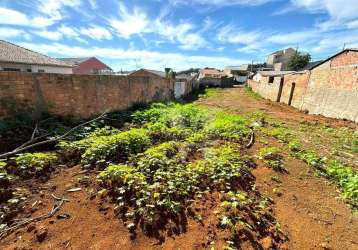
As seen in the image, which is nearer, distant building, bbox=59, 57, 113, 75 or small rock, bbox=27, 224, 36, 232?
small rock, bbox=27, 224, 36, 232

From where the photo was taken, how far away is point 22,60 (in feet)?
46.6

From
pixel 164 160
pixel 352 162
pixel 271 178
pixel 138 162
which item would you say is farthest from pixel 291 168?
pixel 138 162

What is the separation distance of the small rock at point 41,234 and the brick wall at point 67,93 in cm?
401

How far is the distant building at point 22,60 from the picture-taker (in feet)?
44.3

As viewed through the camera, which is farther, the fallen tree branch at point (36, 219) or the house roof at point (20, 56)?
the house roof at point (20, 56)

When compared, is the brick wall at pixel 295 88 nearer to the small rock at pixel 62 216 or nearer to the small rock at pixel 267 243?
the small rock at pixel 267 243

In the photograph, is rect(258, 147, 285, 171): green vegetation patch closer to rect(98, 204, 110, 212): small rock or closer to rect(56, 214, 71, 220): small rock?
rect(98, 204, 110, 212): small rock

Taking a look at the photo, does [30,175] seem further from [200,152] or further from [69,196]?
[200,152]

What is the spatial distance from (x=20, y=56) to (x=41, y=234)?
1756cm

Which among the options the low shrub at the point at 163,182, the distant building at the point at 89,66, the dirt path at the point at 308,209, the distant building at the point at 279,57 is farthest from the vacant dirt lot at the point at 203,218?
the distant building at the point at 279,57

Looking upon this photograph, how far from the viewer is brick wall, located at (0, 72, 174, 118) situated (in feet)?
15.8

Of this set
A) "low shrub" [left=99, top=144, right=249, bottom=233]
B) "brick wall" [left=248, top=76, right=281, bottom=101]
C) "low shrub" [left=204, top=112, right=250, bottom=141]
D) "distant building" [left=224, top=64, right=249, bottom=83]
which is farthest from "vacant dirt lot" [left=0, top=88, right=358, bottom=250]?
"distant building" [left=224, top=64, right=249, bottom=83]

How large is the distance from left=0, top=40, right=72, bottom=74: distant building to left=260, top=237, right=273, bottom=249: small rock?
701 inches

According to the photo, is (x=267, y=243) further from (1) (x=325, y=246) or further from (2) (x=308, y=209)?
(2) (x=308, y=209)
